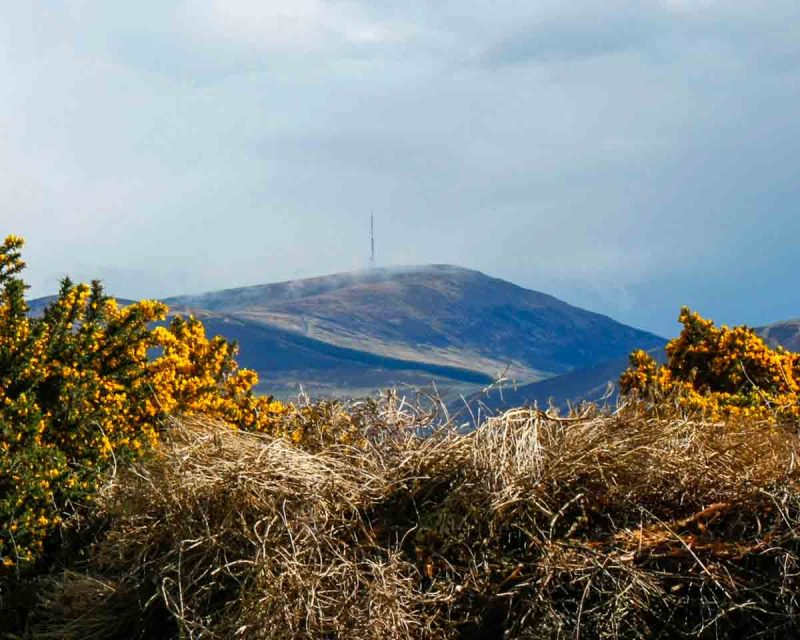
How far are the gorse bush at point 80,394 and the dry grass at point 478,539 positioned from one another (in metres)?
1.13

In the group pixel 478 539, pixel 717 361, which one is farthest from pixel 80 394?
pixel 717 361

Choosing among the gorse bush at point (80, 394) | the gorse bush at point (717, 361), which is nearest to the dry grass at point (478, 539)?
the gorse bush at point (80, 394)

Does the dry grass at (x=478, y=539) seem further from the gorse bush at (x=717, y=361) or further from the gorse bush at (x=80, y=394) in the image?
the gorse bush at (x=717, y=361)

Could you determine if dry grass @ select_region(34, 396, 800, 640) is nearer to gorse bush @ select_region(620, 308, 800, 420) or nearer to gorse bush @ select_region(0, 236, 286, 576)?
gorse bush @ select_region(0, 236, 286, 576)

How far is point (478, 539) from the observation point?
469 centimetres

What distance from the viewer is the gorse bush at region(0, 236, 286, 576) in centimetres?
681

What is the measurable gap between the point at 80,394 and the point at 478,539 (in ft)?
18.3

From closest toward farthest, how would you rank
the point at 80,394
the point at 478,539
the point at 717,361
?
the point at 478,539 < the point at 80,394 < the point at 717,361

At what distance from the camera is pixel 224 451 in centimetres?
529

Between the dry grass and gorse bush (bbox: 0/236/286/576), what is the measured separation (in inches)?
44.6

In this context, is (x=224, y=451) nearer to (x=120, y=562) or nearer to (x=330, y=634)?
(x=120, y=562)

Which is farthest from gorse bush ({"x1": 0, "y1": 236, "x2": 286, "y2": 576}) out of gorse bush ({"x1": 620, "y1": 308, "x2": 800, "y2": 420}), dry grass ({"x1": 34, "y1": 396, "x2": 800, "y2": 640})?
gorse bush ({"x1": 620, "y1": 308, "x2": 800, "y2": 420})

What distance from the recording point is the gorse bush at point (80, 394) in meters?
6.81

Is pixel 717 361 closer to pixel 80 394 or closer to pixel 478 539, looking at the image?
A: pixel 80 394
